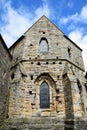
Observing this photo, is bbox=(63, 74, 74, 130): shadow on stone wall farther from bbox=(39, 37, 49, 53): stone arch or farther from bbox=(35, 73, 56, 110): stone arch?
bbox=(39, 37, 49, 53): stone arch

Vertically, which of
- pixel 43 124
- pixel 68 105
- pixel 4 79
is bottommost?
pixel 43 124

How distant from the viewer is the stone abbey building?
10116 millimetres

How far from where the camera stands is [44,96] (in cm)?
1150

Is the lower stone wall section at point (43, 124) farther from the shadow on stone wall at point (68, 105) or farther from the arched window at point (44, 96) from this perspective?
the arched window at point (44, 96)

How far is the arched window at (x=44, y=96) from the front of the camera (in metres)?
11.2

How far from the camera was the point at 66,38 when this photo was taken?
14359mm

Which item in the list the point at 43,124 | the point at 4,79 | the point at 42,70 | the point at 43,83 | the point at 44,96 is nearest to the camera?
the point at 43,124

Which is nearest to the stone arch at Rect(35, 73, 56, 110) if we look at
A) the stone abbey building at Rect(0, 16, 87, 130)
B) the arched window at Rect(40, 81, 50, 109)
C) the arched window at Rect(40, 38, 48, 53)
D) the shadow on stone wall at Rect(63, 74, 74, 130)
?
the stone abbey building at Rect(0, 16, 87, 130)

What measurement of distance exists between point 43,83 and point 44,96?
38.0 inches

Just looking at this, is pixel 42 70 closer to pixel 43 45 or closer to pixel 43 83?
pixel 43 83

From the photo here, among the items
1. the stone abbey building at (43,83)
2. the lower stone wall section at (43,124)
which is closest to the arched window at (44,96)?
the stone abbey building at (43,83)

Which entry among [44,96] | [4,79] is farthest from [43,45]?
[44,96]

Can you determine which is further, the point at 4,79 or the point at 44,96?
the point at 4,79

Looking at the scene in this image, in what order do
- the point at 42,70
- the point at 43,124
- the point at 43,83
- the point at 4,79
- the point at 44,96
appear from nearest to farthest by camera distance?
1. the point at 43,124
2. the point at 44,96
3. the point at 43,83
4. the point at 42,70
5. the point at 4,79
